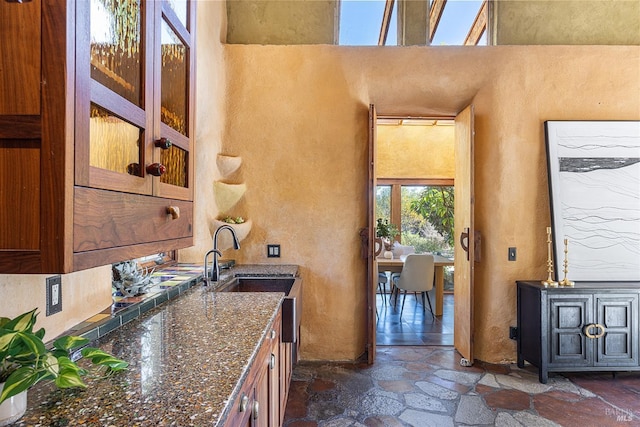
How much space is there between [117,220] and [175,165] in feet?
1.37

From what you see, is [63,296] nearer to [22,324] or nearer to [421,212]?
[22,324]

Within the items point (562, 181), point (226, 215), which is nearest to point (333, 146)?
point (226, 215)

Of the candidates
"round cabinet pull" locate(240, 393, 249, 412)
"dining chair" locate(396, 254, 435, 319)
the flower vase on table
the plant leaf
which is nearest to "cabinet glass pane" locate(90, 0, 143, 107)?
the plant leaf

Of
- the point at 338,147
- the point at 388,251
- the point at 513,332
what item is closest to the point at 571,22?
the point at 338,147

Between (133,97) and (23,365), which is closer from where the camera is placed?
(23,365)

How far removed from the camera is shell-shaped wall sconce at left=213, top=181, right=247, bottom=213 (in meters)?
3.05

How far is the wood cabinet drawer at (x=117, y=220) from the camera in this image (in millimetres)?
753

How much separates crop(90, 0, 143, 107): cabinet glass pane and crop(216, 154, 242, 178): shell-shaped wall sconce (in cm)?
209

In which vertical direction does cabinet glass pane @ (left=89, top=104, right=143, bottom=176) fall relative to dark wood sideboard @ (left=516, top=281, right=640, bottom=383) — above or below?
above

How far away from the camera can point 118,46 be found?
3.01ft

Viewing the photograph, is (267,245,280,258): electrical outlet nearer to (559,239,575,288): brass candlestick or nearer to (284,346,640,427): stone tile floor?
(284,346,640,427): stone tile floor

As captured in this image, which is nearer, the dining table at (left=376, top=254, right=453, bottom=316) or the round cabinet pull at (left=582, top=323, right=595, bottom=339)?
the round cabinet pull at (left=582, top=323, right=595, bottom=339)

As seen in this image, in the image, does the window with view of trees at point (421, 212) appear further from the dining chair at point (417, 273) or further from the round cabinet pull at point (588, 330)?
the round cabinet pull at point (588, 330)

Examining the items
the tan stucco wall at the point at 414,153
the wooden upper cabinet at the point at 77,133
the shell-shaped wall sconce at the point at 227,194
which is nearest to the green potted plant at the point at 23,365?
the wooden upper cabinet at the point at 77,133
